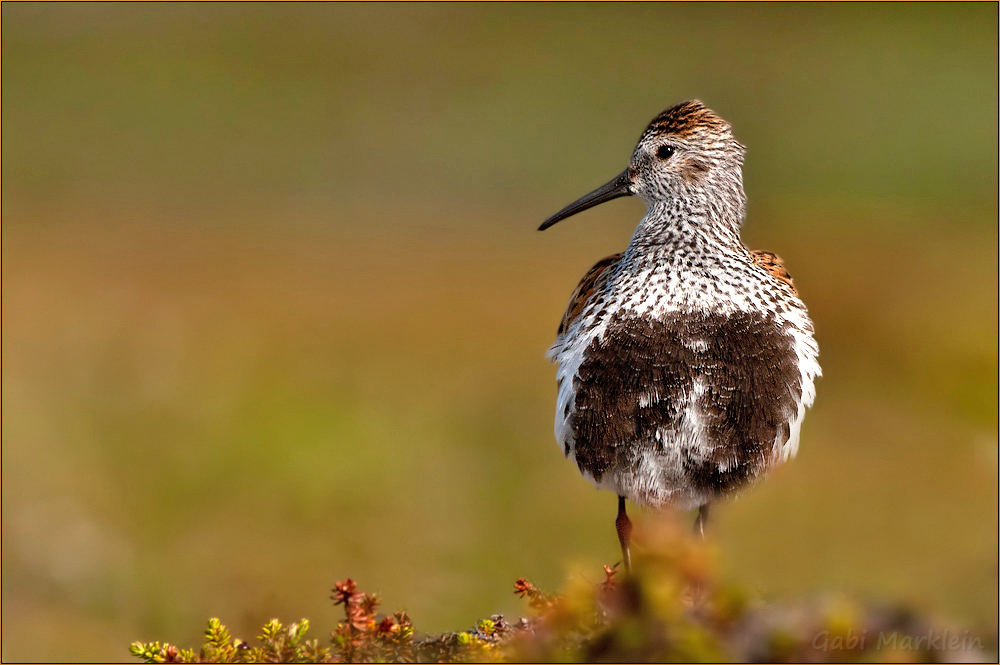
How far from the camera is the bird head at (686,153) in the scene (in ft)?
15.4

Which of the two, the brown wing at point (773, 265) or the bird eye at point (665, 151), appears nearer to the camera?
the bird eye at point (665, 151)

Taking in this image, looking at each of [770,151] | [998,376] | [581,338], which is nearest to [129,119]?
[770,151]

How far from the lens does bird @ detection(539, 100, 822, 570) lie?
4.06 m

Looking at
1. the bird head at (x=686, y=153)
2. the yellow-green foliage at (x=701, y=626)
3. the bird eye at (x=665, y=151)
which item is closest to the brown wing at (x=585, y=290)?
the bird head at (x=686, y=153)

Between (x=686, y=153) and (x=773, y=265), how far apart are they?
76 cm

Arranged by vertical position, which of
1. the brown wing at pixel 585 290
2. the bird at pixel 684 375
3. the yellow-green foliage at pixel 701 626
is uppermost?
the brown wing at pixel 585 290

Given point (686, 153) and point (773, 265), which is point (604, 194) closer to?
point (686, 153)

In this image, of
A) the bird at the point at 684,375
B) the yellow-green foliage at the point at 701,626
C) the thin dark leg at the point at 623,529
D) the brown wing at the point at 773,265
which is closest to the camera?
the yellow-green foliage at the point at 701,626

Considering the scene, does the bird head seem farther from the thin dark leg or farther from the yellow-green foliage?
the yellow-green foliage

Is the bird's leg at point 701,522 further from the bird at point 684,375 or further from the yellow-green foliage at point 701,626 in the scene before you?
the yellow-green foliage at point 701,626

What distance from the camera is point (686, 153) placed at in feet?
15.5

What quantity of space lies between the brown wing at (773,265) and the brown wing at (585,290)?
64 centimetres

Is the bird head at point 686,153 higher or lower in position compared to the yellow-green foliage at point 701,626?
higher

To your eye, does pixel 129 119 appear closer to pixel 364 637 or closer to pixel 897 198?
pixel 897 198
